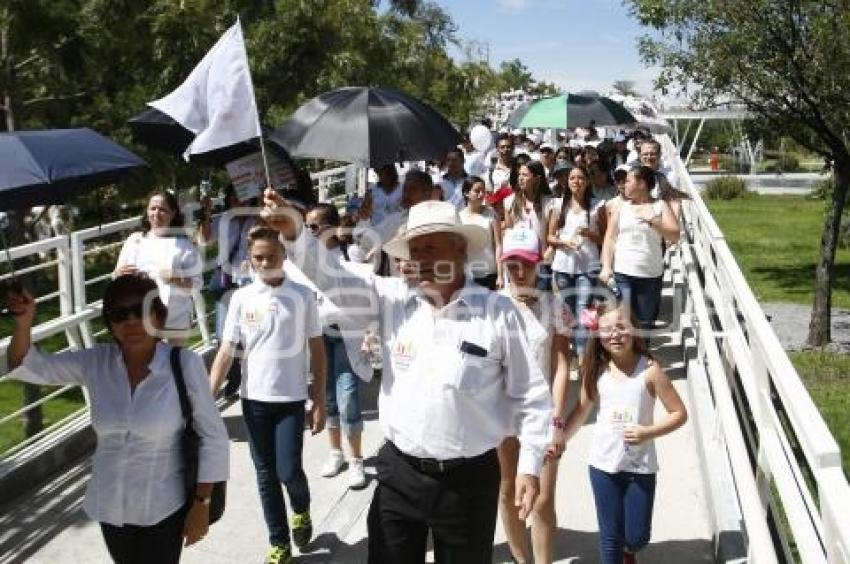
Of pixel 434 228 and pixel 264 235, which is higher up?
pixel 434 228

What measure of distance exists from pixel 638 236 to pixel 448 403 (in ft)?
15.3

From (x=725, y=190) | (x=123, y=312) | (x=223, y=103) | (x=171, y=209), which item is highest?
(x=223, y=103)

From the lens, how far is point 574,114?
12.3 meters

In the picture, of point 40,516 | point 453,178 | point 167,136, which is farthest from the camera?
point 453,178

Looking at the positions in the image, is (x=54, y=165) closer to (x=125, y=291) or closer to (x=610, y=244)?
(x=125, y=291)

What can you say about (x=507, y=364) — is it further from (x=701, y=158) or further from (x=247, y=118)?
(x=701, y=158)

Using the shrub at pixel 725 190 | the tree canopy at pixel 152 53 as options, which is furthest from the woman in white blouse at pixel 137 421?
the shrub at pixel 725 190

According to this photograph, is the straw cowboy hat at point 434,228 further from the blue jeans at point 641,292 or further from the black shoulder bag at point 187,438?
the blue jeans at point 641,292

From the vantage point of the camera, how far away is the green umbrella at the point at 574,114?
1219cm

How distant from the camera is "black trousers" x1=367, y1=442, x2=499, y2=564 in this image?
3303 millimetres

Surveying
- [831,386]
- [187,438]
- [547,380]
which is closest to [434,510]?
[187,438]

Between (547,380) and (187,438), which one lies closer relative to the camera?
(187,438)

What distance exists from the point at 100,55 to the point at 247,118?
1098 cm

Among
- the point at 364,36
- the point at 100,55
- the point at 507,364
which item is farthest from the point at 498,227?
the point at 364,36
